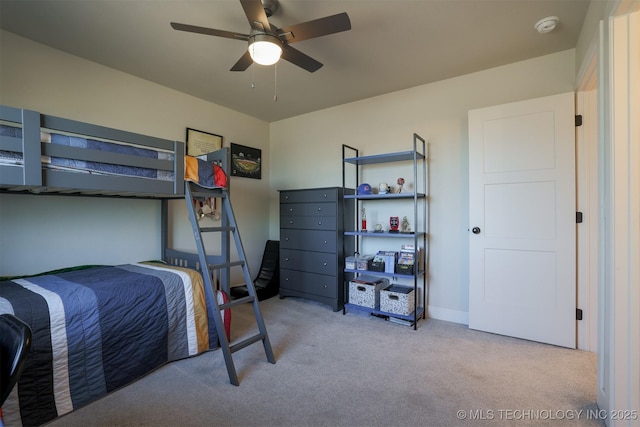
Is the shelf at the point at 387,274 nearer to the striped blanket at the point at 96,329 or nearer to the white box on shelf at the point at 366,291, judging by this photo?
the white box on shelf at the point at 366,291

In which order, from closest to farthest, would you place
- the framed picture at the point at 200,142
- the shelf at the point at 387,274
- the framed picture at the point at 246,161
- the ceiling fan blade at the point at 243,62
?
the ceiling fan blade at the point at 243,62
the shelf at the point at 387,274
the framed picture at the point at 200,142
the framed picture at the point at 246,161

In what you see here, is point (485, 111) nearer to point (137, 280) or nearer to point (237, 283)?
point (137, 280)

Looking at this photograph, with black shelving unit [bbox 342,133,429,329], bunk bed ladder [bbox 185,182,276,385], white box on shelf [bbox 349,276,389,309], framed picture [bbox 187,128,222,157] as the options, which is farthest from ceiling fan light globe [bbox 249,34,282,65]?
white box on shelf [bbox 349,276,389,309]

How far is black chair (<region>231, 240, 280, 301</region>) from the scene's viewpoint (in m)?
3.77

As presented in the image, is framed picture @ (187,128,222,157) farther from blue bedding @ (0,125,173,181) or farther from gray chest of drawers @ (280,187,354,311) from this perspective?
blue bedding @ (0,125,173,181)

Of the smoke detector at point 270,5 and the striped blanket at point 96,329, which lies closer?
the striped blanket at point 96,329

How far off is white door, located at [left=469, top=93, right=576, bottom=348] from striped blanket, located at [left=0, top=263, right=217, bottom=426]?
2482 mm

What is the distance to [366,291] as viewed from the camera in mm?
3146

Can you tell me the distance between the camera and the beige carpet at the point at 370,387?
1.62m

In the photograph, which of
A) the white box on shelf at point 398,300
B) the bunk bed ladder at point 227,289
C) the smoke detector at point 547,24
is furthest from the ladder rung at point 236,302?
the smoke detector at point 547,24

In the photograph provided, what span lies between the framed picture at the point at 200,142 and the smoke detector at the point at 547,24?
3.30 metres

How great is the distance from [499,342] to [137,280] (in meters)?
2.91

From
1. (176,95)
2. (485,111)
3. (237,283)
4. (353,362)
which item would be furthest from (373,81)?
(237,283)

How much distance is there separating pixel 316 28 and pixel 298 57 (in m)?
0.34
